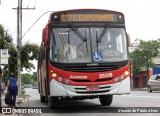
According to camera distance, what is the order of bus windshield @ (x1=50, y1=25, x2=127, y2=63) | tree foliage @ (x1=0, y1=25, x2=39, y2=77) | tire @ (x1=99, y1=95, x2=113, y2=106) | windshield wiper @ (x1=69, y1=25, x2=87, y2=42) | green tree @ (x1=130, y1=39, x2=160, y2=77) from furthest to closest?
green tree @ (x1=130, y1=39, x2=160, y2=77), tree foliage @ (x1=0, y1=25, x2=39, y2=77), tire @ (x1=99, y1=95, x2=113, y2=106), windshield wiper @ (x1=69, y1=25, x2=87, y2=42), bus windshield @ (x1=50, y1=25, x2=127, y2=63)

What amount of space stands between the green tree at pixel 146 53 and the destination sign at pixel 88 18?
137 ft

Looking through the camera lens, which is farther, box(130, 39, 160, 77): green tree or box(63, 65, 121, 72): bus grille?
box(130, 39, 160, 77): green tree

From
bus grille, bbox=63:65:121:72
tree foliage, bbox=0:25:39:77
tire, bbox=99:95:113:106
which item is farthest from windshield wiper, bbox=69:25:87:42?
tree foliage, bbox=0:25:39:77


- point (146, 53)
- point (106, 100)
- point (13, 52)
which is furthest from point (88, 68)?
point (146, 53)

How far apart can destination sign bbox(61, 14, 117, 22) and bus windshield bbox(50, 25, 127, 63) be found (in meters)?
0.31

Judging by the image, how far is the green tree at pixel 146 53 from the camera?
56562 mm

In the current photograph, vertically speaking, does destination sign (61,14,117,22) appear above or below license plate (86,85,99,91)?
above

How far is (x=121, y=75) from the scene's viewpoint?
14750mm

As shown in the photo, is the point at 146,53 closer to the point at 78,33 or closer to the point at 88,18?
the point at 88,18

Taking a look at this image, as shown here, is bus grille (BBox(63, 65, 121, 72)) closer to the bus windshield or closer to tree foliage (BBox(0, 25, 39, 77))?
the bus windshield

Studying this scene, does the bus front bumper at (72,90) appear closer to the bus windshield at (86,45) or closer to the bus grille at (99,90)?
the bus grille at (99,90)

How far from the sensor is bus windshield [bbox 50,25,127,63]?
571 inches

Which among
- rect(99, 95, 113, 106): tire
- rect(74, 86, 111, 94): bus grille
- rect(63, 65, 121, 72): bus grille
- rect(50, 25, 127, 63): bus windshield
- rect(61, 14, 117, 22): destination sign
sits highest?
rect(61, 14, 117, 22): destination sign

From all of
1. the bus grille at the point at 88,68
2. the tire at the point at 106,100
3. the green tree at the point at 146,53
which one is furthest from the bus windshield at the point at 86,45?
the green tree at the point at 146,53
